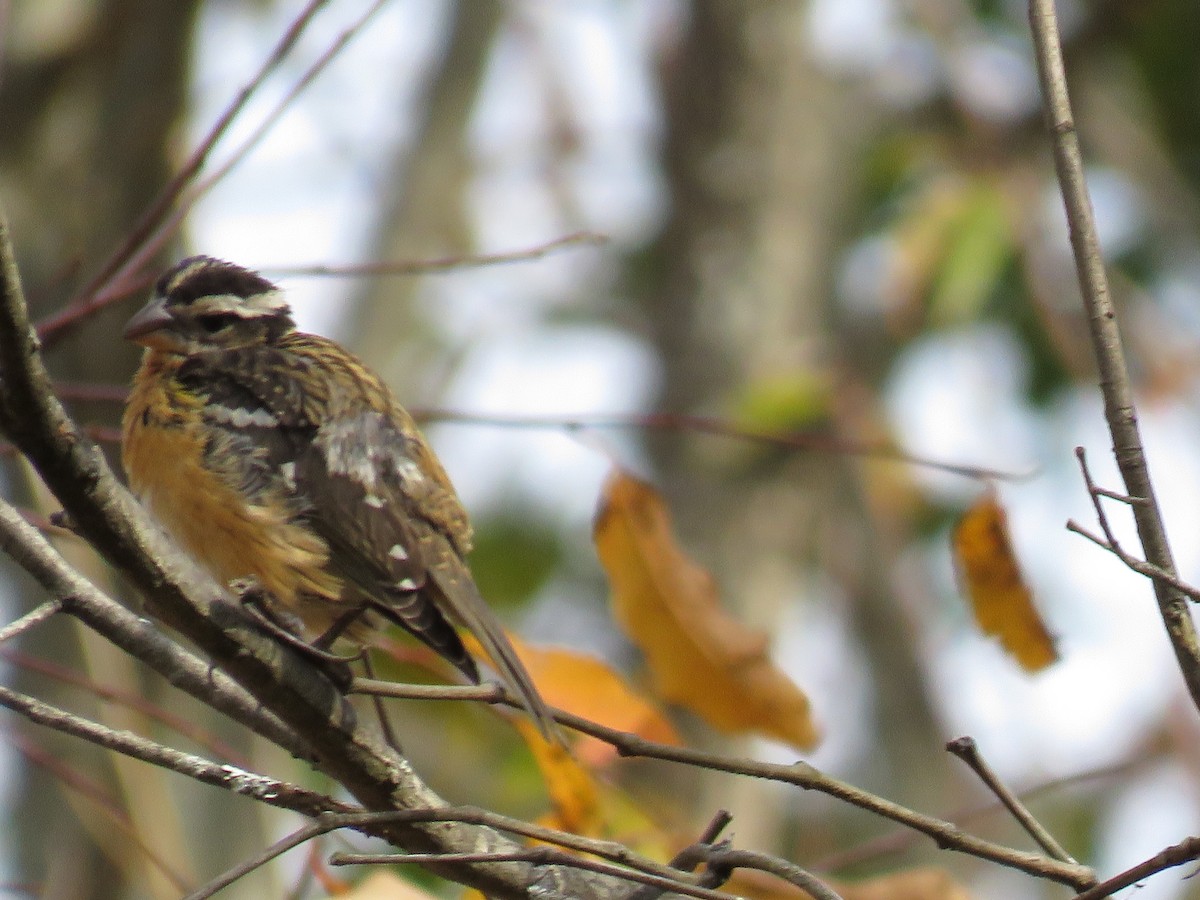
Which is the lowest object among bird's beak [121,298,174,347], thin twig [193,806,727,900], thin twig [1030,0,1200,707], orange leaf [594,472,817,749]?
thin twig [193,806,727,900]

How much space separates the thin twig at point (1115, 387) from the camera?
2.55 m

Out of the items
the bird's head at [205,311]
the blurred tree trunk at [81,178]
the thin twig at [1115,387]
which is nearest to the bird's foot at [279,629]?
the thin twig at [1115,387]

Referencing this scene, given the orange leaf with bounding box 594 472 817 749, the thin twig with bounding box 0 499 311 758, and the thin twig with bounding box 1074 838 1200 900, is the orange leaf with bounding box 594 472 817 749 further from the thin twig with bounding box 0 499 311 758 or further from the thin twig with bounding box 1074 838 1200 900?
the thin twig with bounding box 1074 838 1200 900

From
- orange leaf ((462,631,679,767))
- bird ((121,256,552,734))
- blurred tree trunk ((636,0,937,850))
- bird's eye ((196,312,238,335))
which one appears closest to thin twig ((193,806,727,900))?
bird ((121,256,552,734))

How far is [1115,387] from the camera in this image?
2594mm

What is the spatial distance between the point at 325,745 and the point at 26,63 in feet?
16.1

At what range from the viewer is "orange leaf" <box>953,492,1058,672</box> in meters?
3.61

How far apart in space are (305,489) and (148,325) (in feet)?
2.59

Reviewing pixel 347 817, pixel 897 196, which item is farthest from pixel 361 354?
pixel 347 817

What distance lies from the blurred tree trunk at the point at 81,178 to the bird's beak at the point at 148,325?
1.38 m

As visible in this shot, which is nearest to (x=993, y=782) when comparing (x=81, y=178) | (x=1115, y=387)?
(x=1115, y=387)

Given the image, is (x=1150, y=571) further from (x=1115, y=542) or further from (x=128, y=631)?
(x=128, y=631)

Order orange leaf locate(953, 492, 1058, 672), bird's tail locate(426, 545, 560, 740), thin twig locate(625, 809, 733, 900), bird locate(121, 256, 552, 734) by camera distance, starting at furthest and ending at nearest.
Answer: bird locate(121, 256, 552, 734) → orange leaf locate(953, 492, 1058, 672) → bird's tail locate(426, 545, 560, 740) → thin twig locate(625, 809, 733, 900)

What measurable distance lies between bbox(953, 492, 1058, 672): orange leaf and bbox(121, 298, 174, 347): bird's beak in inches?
86.9
